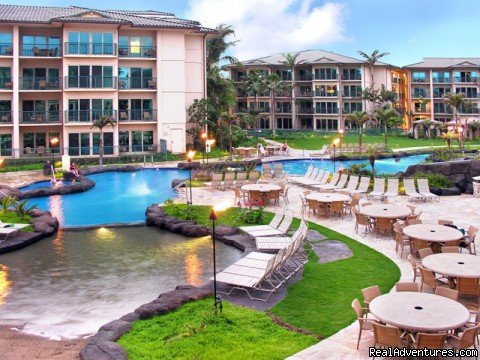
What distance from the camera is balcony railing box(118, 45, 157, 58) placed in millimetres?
41281

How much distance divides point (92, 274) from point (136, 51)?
1299 inches

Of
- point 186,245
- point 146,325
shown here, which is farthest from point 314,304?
point 186,245

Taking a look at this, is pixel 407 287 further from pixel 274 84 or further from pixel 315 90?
pixel 315 90

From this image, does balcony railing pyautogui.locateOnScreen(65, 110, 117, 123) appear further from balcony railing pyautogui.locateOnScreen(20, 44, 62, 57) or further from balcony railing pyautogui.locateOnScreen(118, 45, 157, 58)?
balcony railing pyautogui.locateOnScreen(118, 45, 157, 58)

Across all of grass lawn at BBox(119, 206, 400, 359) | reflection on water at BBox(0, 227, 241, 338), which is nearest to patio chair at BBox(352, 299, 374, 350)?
grass lawn at BBox(119, 206, 400, 359)

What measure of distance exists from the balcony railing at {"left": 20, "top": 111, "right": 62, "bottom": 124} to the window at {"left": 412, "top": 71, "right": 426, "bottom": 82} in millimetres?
57063

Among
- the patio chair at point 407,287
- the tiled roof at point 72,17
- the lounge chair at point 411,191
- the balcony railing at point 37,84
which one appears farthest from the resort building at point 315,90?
the patio chair at point 407,287

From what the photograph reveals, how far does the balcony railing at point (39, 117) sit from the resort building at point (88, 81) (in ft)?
0.25

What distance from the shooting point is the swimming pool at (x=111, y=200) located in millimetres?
19203

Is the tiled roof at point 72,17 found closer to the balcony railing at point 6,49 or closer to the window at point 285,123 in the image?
the balcony railing at point 6,49

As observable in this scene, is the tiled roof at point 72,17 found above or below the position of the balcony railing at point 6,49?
above

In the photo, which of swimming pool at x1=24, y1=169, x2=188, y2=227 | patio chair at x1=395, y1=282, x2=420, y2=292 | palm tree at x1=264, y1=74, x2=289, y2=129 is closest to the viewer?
patio chair at x1=395, y1=282, x2=420, y2=292

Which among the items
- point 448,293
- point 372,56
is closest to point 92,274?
point 448,293

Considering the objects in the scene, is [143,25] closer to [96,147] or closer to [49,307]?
[96,147]
